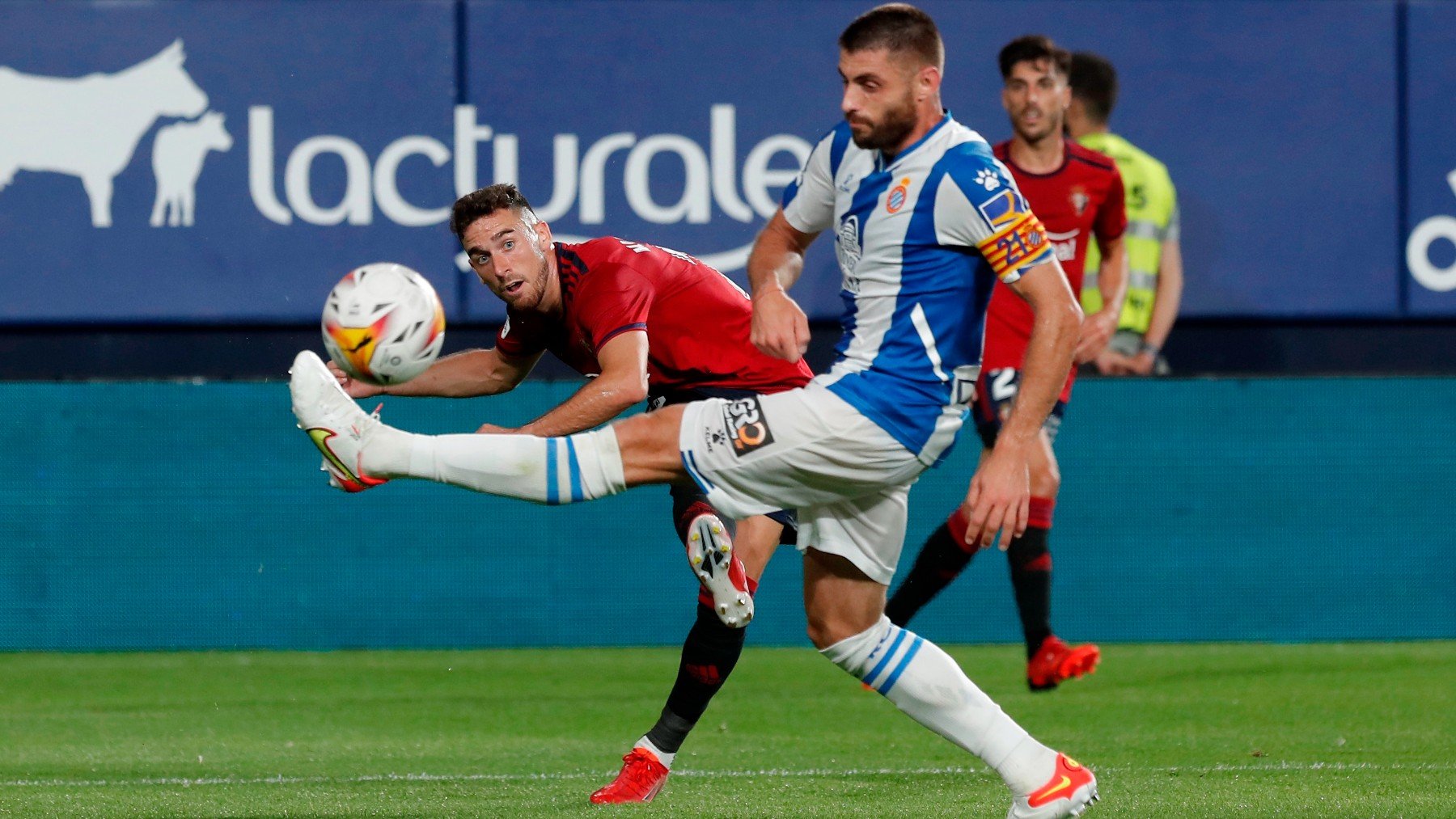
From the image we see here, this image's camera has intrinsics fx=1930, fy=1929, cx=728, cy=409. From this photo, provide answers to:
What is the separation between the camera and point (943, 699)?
14.0 ft

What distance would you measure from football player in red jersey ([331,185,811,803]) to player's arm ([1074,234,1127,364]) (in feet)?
7.15

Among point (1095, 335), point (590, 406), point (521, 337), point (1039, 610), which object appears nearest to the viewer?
point (590, 406)

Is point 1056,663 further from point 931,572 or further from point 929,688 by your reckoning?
point 929,688

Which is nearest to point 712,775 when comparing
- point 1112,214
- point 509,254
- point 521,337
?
point 521,337

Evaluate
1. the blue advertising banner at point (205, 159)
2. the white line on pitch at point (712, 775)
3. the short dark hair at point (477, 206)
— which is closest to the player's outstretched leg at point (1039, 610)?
the white line on pitch at point (712, 775)

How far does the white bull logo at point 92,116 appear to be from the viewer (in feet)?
29.8

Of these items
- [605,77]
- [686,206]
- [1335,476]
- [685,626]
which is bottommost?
[685,626]

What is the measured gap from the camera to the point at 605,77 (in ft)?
30.0

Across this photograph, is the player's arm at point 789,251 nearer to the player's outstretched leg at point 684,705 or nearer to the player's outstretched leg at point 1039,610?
the player's outstretched leg at point 684,705

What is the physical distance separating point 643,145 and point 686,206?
0.36 metres

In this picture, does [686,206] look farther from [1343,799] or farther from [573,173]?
[1343,799]

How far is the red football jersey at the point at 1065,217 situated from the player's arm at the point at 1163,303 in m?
1.35

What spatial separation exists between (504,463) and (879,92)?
114 centimetres

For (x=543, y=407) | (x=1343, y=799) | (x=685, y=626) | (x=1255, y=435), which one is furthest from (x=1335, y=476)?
(x=1343, y=799)
